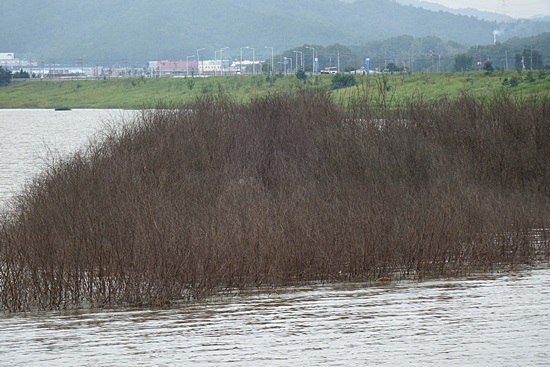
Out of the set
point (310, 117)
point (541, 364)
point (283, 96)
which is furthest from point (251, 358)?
point (283, 96)

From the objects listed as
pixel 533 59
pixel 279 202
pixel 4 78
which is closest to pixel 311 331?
pixel 279 202

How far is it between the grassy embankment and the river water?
54007mm

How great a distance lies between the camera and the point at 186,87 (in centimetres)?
15150

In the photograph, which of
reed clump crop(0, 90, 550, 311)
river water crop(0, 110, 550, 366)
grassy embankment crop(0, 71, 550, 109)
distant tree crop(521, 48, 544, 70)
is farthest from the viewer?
distant tree crop(521, 48, 544, 70)

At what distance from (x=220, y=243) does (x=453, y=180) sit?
1057 centimetres

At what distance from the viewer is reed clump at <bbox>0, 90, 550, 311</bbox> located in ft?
56.4

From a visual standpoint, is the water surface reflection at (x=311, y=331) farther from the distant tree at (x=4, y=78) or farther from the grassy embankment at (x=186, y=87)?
the distant tree at (x=4, y=78)

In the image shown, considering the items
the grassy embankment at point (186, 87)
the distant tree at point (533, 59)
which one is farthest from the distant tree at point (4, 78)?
the distant tree at point (533, 59)

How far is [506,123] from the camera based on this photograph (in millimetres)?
30750

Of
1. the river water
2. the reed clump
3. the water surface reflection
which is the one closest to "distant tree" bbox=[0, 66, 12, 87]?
the reed clump

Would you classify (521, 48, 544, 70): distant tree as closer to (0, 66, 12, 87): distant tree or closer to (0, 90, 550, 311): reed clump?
(0, 90, 550, 311): reed clump

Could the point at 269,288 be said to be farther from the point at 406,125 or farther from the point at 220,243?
the point at 406,125

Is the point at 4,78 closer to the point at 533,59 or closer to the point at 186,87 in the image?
the point at 186,87

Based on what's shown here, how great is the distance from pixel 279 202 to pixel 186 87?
13045 centimetres
